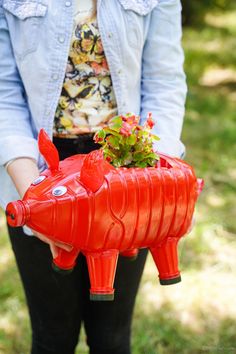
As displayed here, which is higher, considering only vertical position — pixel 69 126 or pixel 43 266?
pixel 69 126

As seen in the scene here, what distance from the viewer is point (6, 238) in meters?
2.97

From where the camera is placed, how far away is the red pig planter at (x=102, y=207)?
102 centimetres

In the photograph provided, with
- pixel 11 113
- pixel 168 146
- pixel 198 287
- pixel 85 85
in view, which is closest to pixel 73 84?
pixel 85 85

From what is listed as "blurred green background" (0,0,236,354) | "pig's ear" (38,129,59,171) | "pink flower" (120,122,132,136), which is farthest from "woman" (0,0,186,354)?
"blurred green background" (0,0,236,354)

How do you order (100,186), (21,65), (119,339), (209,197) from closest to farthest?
1. (100,186)
2. (21,65)
3. (119,339)
4. (209,197)

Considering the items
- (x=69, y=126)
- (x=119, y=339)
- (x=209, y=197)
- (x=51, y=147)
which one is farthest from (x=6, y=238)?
(x=51, y=147)

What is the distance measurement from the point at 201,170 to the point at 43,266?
252 cm

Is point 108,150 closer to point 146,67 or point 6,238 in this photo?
point 146,67

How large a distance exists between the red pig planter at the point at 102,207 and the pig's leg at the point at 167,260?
0.02 m

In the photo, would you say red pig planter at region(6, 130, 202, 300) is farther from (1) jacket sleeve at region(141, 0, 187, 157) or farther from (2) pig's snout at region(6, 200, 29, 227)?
(1) jacket sleeve at region(141, 0, 187, 157)

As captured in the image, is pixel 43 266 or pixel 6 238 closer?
pixel 43 266

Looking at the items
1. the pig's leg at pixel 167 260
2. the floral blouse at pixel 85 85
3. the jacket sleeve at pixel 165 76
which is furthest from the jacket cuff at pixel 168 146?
the pig's leg at pixel 167 260

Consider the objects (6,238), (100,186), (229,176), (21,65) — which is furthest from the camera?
(229,176)

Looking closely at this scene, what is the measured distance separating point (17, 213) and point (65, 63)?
1.37 ft
